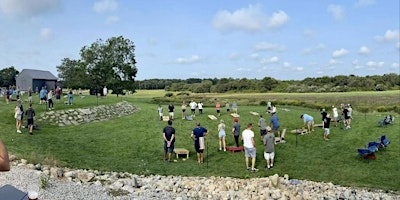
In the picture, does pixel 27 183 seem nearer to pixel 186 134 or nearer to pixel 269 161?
pixel 269 161

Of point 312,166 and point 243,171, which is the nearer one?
point 243,171

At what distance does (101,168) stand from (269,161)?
8.19 meters

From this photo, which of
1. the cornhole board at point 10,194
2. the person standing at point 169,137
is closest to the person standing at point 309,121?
the person standing at point 169,137

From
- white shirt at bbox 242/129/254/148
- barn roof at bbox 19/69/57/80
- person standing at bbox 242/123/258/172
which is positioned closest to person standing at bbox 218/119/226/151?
person standing at bbox 242/123/258/172

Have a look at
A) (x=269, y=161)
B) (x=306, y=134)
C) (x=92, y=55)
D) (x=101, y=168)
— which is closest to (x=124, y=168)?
(x=101, y=168)

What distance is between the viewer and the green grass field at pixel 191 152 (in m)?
16.9

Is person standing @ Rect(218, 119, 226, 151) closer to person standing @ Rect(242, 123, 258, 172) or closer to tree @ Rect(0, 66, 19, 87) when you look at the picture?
person standing @ Rect(242, 123, 258, 172)

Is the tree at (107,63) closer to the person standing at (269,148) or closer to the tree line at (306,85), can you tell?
the tree line at (306,85)

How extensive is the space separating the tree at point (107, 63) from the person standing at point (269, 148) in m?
46.4

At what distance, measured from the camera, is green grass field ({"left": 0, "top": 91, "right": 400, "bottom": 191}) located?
1694 centimetres

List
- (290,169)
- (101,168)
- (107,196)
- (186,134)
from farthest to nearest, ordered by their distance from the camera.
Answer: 1. (186,134)
2. (290,169)
3. (101,168)
4. (107,196)

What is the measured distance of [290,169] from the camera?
58.8 ft

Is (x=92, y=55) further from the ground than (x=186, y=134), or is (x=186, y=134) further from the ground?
(x=92, y=55)

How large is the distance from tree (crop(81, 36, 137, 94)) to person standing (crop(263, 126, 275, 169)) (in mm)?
46380
